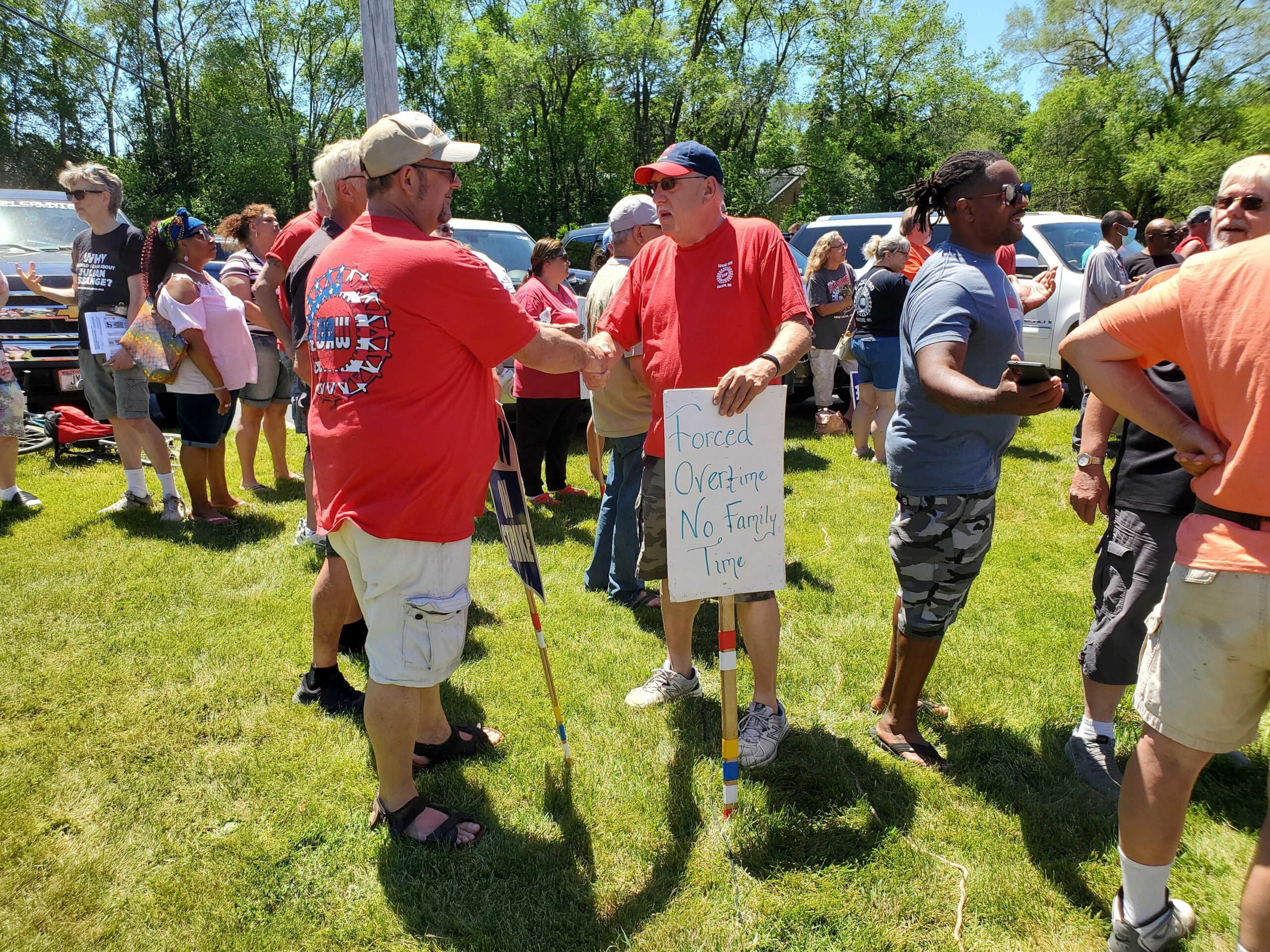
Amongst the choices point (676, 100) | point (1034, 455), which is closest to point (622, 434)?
point (1034, 455)

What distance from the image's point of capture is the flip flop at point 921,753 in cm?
308

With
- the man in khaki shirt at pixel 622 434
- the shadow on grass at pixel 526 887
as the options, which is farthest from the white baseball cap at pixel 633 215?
the shadow on grass at pixel 526 887

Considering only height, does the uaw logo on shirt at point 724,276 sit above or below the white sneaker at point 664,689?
above

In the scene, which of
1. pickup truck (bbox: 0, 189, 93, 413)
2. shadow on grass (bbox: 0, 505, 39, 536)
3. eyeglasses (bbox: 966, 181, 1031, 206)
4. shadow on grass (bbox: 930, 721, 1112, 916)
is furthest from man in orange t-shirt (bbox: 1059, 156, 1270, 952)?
pickup truck (bbox: 0, 189, 93, 413)

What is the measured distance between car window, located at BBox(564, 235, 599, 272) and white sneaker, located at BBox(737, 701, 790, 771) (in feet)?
30.4

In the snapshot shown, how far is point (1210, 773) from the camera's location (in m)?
3.05

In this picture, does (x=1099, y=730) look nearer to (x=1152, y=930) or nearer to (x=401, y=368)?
(x=1152, y=930)

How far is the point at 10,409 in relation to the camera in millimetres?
5883

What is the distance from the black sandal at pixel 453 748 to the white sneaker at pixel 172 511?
377cm

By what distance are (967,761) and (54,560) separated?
17.8ft

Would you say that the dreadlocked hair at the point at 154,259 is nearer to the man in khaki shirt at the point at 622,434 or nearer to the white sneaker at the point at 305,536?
the white sneaker at the point at 305,536

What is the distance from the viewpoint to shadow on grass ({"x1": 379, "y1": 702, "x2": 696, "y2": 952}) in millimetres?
2367

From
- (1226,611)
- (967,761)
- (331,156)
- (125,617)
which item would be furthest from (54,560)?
(1226,611)

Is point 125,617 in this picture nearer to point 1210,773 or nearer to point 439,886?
point 439,886
